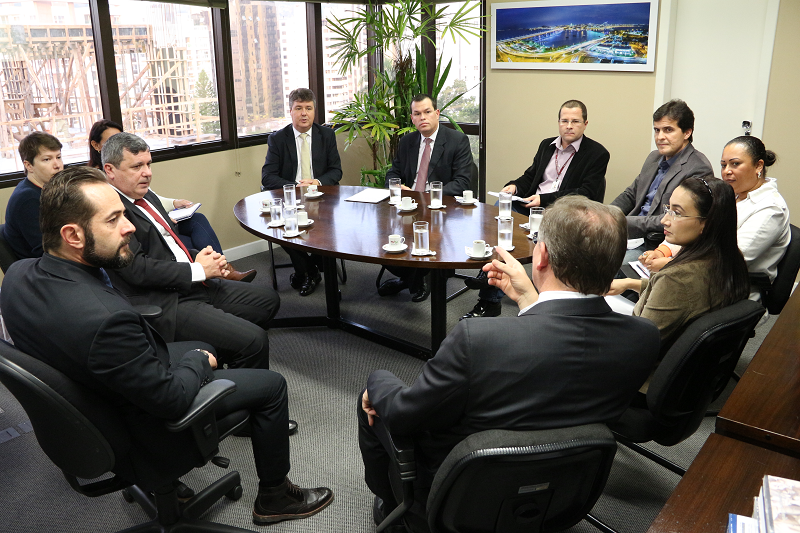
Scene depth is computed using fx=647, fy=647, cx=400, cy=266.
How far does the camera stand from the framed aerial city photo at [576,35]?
15.6ft

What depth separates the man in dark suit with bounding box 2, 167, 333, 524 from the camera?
1768 millimetres

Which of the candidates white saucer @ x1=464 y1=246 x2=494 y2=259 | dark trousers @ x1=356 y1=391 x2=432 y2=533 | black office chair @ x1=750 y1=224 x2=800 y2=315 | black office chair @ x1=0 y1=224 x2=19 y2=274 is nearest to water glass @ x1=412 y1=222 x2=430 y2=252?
white saucer @ x1=464 y1=246 x2=494 y2=259

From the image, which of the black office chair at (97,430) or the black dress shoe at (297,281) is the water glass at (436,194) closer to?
the black dress shoe at (297,281)

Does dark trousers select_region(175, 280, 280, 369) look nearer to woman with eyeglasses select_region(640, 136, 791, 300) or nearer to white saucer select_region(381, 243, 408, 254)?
white saucer select_region(381, 243, 408, 254)

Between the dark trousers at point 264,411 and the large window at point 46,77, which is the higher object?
the large window at point 46,77

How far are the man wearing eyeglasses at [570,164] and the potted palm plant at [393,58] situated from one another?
989 millimetres

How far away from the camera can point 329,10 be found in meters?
5.82

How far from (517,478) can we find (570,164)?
3.26m

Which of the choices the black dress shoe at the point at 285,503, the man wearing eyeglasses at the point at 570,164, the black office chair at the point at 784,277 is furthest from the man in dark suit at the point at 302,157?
the black office chair at the point at 784,277

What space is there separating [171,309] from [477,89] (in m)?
3.95

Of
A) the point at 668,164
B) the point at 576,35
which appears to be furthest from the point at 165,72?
the point at 668,164

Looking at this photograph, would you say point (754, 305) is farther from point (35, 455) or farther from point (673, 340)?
point (35, 455)

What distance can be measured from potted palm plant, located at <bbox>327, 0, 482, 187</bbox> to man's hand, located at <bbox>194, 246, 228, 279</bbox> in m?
2.59

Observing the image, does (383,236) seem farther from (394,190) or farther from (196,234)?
(196,234)
